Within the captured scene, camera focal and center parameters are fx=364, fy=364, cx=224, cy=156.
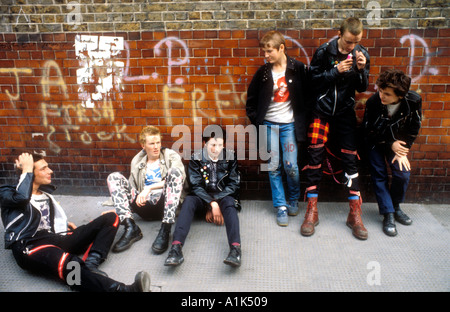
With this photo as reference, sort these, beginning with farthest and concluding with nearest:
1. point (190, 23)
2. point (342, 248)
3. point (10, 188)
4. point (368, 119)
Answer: point (190, 23) → point (368, 119) → point (342, 248) → point (10, 188)

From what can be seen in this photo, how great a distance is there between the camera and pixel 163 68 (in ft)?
14.4

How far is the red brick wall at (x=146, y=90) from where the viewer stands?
13.6 feet

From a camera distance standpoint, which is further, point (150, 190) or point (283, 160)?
point (283, 160)

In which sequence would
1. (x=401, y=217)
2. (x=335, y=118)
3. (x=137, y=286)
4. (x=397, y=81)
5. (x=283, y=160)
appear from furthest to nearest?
(x=283, y=160) → (x=401, y=217) → (x=335, y=118) → (x=397, y=81) → (x=137, y=286)

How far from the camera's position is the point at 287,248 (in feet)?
11.9

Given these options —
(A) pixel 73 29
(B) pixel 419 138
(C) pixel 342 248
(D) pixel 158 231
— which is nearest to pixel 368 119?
(B) pixel 419 138

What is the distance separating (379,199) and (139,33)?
3332 mm

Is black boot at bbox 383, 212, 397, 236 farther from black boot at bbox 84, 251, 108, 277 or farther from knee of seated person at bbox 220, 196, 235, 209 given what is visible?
black boot at bbox 84, 251, 108, 277

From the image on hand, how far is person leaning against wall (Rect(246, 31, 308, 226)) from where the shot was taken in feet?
12.9

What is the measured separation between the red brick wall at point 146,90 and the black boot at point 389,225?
0.62 meters

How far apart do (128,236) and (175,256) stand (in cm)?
67

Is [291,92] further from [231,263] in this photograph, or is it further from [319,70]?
[231,263]

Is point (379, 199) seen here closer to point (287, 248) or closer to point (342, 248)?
point (342, 248)

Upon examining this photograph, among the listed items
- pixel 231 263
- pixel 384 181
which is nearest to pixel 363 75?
pixel 384 181
